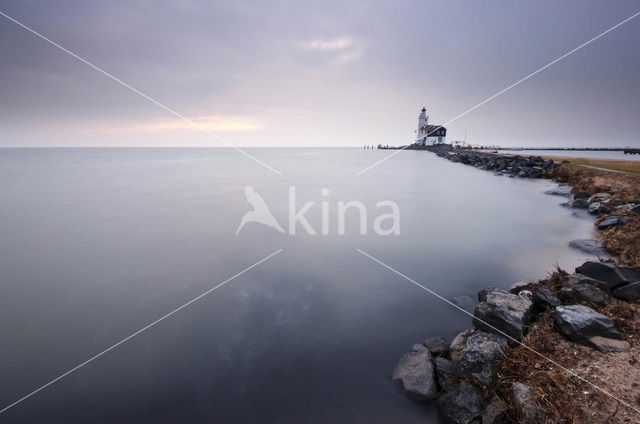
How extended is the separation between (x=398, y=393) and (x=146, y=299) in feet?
20.4

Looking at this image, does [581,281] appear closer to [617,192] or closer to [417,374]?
[417,374]

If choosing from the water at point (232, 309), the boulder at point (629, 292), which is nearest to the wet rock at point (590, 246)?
the water at point (232, 309)

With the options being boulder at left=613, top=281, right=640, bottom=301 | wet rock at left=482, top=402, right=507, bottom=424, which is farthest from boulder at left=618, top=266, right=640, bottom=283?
wet rock at left=482, top=402, right=507, bottom=424

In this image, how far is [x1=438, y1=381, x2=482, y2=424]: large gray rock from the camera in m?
3.64

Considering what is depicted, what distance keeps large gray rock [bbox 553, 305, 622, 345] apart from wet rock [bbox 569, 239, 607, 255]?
6.73 meters

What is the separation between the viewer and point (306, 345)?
17.8 feet

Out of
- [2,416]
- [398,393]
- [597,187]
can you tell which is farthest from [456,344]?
[597,187]

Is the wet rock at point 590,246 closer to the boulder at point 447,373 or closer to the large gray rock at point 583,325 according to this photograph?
the large gray rock at point 583,325

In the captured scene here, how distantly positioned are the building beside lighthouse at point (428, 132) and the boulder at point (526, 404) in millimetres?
110373

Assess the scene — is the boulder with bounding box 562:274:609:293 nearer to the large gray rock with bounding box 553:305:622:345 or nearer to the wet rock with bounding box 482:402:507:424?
the large gray rock with bounding box 553:305:622:345

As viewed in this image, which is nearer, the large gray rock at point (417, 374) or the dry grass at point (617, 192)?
the large gray rock at point (417, 374)

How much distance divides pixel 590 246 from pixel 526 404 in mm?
9375

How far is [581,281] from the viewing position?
552 centimetres

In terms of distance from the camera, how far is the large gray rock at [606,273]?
17.4 ft
